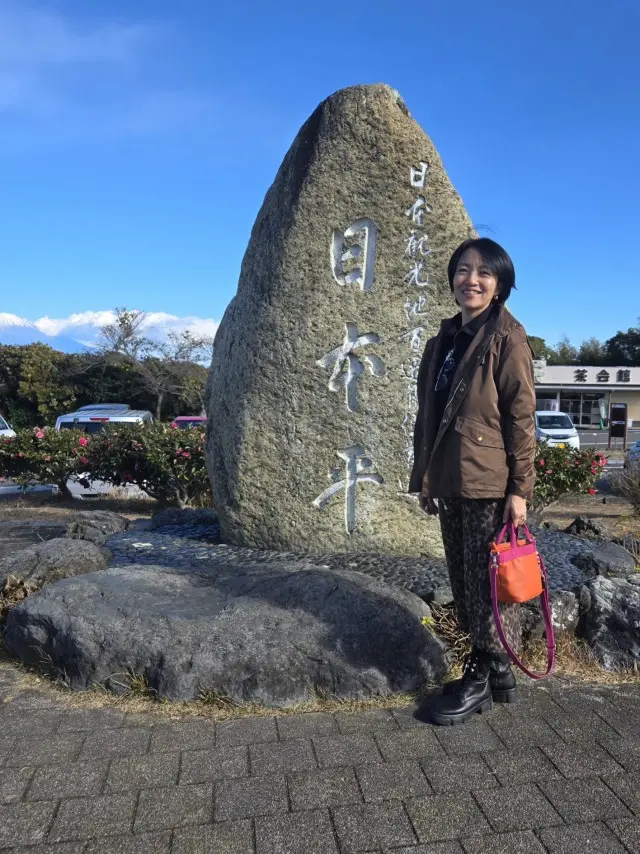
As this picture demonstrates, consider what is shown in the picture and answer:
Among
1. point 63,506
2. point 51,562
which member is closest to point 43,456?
point 63,506

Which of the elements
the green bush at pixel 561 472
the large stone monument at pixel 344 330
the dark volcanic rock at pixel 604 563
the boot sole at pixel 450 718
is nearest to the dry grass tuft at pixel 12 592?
the large stone monument at pixel 344 330

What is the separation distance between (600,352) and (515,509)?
4875 cm

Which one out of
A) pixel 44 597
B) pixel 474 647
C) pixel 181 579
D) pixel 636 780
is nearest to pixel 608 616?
pixel 474 647

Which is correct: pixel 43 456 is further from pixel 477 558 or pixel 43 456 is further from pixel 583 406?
pixel 583 406

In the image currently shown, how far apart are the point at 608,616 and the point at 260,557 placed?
202 centimetres

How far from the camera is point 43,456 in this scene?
878cm

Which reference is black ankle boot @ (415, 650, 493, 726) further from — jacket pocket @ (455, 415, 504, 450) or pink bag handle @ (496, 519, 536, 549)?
jacket pocket @ (455, 415, 504, 450)

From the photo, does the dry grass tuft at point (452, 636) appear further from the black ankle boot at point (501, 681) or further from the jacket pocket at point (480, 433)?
the jacket pocket at point (480, 433)

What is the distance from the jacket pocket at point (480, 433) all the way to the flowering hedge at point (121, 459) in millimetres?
5612

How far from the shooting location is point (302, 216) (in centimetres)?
446

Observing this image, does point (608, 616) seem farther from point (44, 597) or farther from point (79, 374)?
point (79, 374)

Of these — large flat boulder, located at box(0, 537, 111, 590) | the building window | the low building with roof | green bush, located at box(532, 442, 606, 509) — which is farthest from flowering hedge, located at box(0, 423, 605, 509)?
the building window

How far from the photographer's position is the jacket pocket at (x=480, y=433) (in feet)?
9.11

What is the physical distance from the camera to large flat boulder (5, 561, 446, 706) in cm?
300
